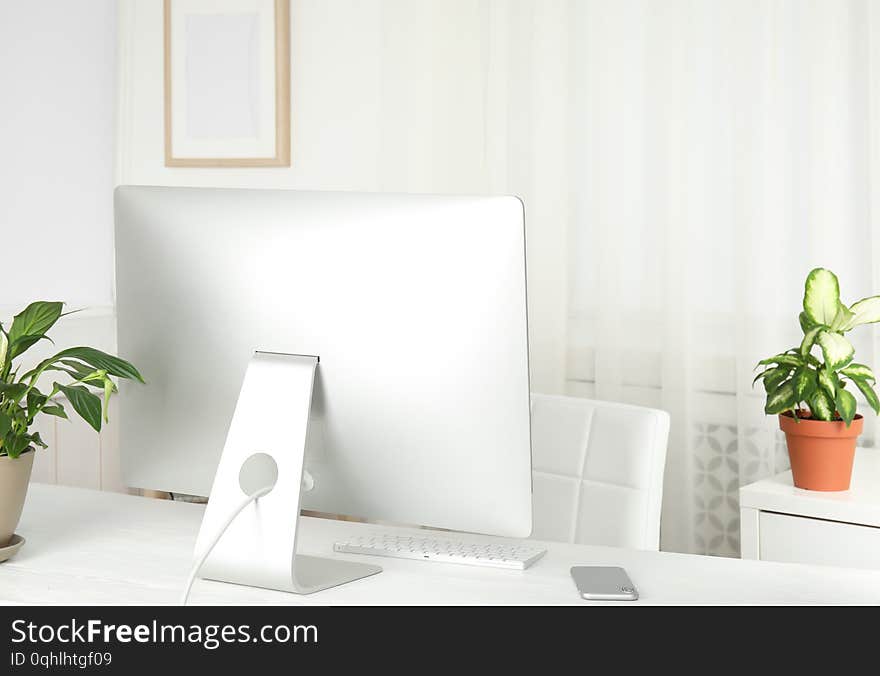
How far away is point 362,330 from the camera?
1275 mm

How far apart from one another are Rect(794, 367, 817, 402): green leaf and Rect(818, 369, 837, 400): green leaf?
0.02 m

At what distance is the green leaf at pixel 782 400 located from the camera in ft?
6.72

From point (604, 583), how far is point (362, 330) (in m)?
0.43

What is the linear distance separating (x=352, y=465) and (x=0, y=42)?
2068 millimetres

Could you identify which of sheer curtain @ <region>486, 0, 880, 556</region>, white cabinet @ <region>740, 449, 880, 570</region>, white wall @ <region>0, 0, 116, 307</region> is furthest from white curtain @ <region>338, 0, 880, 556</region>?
white wall @ <region>0, 0, 116, 307</region>

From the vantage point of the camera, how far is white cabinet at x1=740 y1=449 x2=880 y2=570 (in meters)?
1.93

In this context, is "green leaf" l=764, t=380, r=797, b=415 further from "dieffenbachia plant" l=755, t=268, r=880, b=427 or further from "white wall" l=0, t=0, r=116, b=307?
"white wall" l=0, t=0, r=116, b=307

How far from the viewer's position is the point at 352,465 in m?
1.32

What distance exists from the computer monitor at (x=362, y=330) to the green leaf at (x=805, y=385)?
954mm

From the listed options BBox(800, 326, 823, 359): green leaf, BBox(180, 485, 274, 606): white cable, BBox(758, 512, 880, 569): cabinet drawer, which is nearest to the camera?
BBox(180, 485, 274, 606): white cable

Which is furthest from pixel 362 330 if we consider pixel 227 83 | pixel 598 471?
pixel 227 83

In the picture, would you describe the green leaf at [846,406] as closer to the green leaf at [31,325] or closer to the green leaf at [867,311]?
the green leaf at [867,311]

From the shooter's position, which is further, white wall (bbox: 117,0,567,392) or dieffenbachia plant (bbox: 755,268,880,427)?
white wall (bbox: 117,0,567,392)
